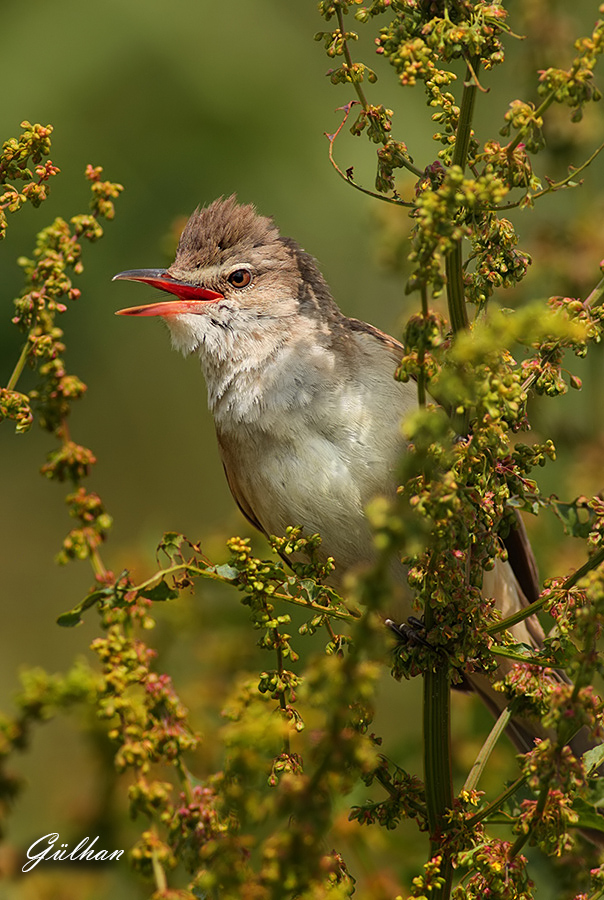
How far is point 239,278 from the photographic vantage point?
3895 millimetres

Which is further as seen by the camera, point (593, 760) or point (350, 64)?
point (350, 64)

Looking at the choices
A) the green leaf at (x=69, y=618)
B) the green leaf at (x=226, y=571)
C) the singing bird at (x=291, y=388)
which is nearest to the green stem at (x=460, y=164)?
the green leaf at (x=226, y=571)

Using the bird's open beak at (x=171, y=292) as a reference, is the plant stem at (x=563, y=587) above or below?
below

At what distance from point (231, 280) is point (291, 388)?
0.66 meters

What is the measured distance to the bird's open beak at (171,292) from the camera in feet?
11.3

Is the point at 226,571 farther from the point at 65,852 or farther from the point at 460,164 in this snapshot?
the point at 65,852

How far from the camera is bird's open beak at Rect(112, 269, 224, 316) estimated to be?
345 centimetres

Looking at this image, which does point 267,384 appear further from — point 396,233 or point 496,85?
point 496,85

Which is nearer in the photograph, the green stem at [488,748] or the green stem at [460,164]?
the green stem at [460,164]

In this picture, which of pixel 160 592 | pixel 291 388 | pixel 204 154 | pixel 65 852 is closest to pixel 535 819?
pixel 160 592

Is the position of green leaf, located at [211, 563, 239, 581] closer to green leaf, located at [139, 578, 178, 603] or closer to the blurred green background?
green leaf, located at [139, 578, 178, 603]

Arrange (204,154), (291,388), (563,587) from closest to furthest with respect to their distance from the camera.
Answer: (563,587) < (291,388) < (204,154)

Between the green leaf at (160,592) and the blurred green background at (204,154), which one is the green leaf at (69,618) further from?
the blurred green background at (204,154)

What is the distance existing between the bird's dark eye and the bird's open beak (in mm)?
81
